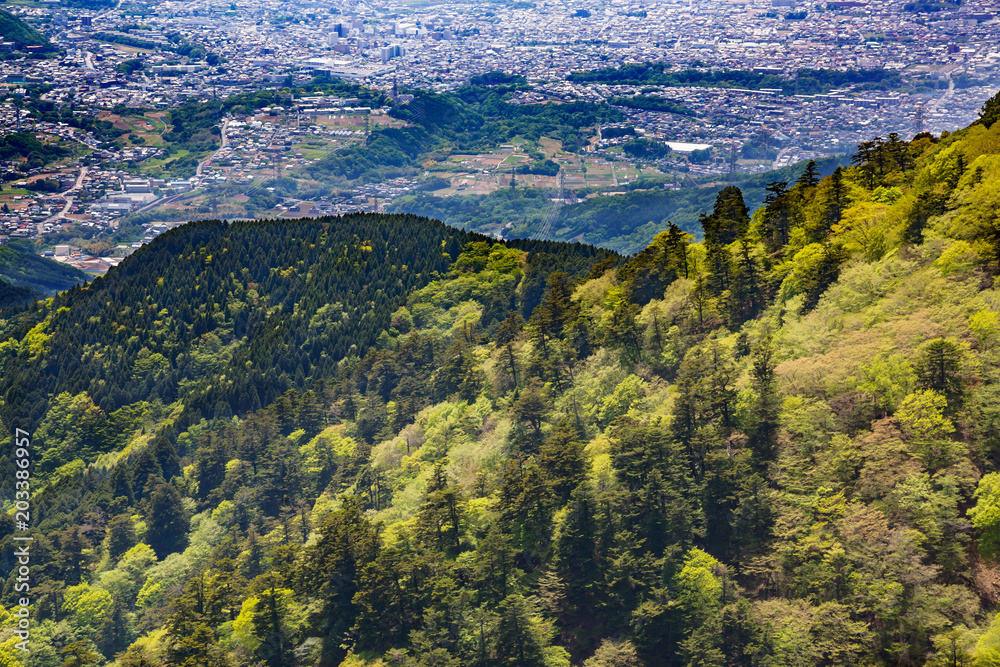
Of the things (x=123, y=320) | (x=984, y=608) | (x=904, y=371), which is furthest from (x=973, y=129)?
(x=123, y=320)

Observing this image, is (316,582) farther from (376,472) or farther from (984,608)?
(984,608)

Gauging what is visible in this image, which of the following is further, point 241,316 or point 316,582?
point 241,316

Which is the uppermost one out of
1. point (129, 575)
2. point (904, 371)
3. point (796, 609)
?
point (904, 371)

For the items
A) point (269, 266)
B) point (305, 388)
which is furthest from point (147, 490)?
point (269, 266)

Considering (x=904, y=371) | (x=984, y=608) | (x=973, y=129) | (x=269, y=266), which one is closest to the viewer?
(x=984, y=608)

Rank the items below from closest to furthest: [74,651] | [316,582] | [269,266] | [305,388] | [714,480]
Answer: [714,480] < [316,582] < [74,651] < [305,388] < [269,266]

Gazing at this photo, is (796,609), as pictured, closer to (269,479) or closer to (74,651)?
(74,651)

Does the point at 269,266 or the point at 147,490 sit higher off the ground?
the point at 269,266
